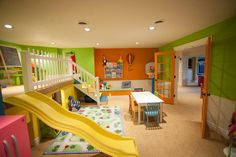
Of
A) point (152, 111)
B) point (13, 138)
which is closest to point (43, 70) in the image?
point (13, 138)

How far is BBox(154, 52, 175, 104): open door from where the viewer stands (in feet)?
14.2

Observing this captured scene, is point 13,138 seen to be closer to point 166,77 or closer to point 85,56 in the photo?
point 85,56

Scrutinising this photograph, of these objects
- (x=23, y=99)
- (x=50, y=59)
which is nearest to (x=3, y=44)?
(x=50, y=59)

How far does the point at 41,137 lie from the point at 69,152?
93 cm

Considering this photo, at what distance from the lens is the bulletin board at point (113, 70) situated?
5.64 m

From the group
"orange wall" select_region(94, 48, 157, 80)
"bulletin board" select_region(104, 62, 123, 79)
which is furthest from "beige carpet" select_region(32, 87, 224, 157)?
"orange wall" select_region(94, 48, 157, 80)

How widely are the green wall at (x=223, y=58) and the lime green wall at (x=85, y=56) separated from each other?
4.17 m

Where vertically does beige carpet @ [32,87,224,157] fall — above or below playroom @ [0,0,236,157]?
below

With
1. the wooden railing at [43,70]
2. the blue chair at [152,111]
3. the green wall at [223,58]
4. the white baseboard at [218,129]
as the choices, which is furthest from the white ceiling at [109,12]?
the white baseboard at [218,129]

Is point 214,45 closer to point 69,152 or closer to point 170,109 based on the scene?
point 170,109

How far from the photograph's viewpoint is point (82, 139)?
2.47 m

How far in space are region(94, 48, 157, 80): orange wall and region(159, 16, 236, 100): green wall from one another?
3.01 m

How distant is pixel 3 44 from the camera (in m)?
3.50

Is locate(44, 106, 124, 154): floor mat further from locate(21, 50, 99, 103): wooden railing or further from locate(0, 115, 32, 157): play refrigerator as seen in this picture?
locate(21, 50, 99, 103): wooden railing
